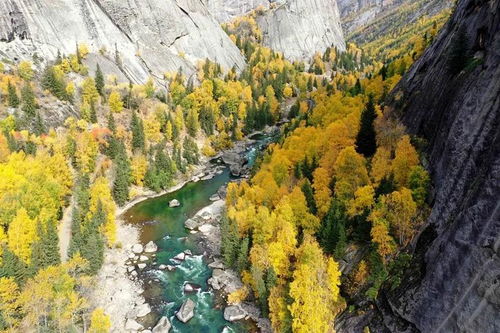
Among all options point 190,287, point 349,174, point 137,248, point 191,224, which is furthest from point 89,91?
point 349,174

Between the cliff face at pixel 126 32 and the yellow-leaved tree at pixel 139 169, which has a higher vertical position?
the cliff face at pixel 126 32

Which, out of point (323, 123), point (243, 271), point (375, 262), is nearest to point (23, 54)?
point (323, 123)

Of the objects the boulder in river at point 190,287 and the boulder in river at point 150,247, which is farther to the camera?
the boulder in river at point 150,247

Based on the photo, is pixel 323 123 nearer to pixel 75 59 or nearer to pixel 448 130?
pixel 448 130

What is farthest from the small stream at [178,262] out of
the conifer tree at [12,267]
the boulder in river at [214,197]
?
the conifer tree at [12,267]

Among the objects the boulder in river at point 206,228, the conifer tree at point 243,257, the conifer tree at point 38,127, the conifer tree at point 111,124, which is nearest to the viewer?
the conifer tree at point 243,257

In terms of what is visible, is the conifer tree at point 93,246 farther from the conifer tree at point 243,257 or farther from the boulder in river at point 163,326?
the conifer tree at point 243,257
